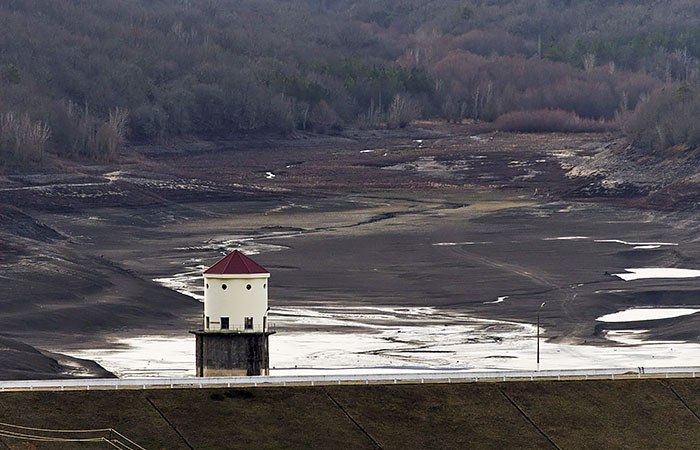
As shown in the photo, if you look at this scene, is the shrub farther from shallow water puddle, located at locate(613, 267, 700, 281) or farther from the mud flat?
shallow water puddle, located at locate(613, 267, 700, 281)

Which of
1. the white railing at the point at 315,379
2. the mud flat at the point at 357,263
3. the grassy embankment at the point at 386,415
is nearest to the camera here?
the grassy embankment at the point at 386,415

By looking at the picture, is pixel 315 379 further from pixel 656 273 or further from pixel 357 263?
pixel 357 263

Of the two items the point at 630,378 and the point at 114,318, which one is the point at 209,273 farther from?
the point at 114,318

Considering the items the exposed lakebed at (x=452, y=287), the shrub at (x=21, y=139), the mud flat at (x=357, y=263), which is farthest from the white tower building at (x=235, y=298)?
the shrub at (x=21, y=139)

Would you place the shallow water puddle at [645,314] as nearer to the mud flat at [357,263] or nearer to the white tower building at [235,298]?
the mud flat at [357,263]

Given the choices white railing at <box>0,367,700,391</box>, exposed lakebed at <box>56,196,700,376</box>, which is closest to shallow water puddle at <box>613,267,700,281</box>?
exposed lakebed at <box>56,196,700,376</box>

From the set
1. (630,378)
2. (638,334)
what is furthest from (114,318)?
(630,378)
